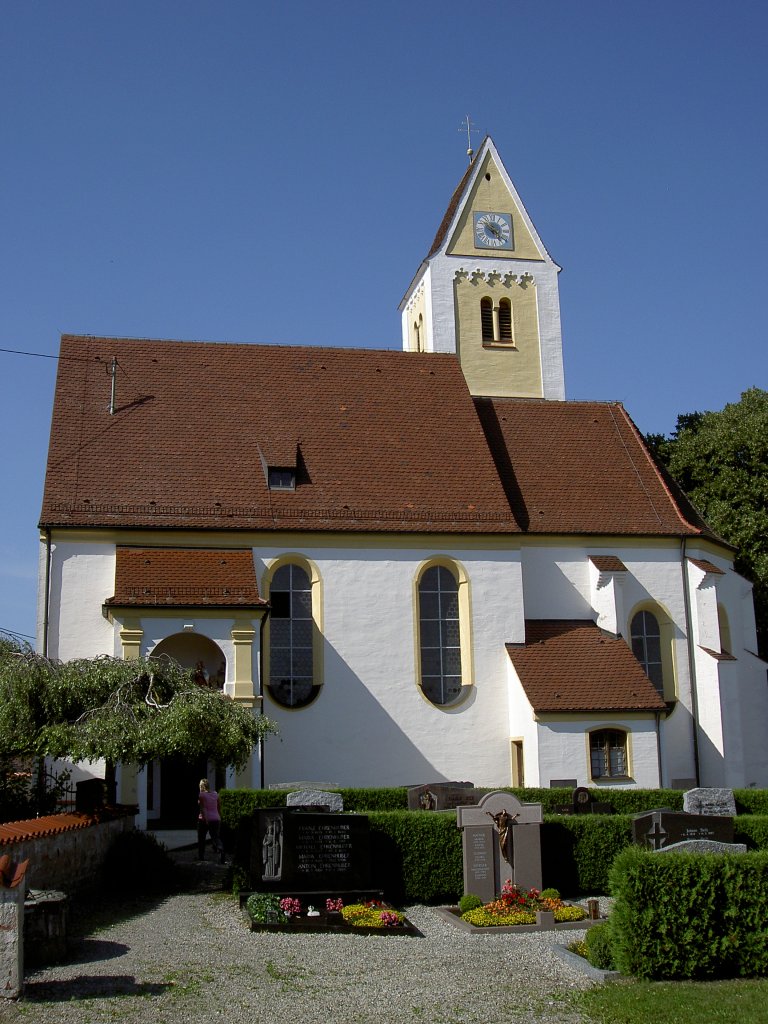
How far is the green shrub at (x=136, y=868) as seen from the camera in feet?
56.3

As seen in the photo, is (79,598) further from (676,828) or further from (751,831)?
(751,831)

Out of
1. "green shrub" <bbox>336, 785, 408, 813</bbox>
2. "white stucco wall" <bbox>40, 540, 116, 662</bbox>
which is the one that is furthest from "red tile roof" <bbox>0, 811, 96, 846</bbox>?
"white stucco wall" <bbox>40, 540, 116, 662</bbox>

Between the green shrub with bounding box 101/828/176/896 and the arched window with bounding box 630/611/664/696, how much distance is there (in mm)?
14509

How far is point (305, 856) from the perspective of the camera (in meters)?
16.0

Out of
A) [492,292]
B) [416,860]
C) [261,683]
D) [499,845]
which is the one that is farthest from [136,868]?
[492,292]

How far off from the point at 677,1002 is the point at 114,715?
33.0 feet

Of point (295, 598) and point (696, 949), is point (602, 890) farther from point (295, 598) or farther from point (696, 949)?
point (295, 598)

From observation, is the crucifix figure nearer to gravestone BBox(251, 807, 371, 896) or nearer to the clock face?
gravestone BBox(251, 807, 371, 896)

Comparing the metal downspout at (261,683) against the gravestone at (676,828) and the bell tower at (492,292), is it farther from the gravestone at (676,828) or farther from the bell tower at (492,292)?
the bell tower at (492,292)

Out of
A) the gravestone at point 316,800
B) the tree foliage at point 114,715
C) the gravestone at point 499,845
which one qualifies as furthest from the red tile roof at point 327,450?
the gravestone at point 499,845

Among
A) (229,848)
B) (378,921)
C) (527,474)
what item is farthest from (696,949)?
(527,474)

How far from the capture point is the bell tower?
34844 millimetres

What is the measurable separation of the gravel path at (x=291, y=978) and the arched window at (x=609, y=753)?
1061 cm

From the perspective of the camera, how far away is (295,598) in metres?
25.8
